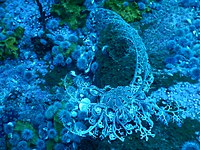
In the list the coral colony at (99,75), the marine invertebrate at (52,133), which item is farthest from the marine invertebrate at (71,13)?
the marine invertebrate at (52,133)

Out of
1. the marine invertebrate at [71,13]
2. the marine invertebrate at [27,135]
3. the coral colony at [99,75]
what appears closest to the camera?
the coral colony at [99,75]

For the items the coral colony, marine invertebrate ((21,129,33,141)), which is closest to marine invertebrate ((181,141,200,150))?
the coral colony

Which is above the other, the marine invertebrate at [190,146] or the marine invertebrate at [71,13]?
the marine invertebrate at [71,13]

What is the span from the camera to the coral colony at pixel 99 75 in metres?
3.21

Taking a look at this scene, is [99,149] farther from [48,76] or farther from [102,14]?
[102,14]

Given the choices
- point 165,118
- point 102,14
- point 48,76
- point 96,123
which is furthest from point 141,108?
point 102,14

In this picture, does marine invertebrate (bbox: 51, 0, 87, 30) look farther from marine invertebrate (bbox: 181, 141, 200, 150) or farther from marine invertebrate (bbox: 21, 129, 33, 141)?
marine invertebrate (bbox: 181, 141, 200, 150)

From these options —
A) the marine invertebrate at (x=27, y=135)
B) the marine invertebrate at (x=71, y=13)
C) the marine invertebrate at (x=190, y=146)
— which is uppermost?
the marine invertebrate at (x=71, y=13)

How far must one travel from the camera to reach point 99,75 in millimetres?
3787

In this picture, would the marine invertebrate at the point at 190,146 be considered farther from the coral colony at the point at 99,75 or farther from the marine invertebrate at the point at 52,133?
the marine invertebrate at the point at 52,133

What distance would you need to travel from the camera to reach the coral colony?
3.21 meters

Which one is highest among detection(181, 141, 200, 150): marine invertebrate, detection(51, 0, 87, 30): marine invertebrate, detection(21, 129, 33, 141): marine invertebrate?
detection(51, 0, 87, 30): marine invertebrate

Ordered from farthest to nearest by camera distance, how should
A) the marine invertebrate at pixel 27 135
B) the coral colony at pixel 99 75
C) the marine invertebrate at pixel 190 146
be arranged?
the marine invertebrate at pixel 27 135 → the coral colony at pixel 99 75 → the marine invertebrate at pixel 190 146

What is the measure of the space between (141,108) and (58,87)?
3.78 ft
